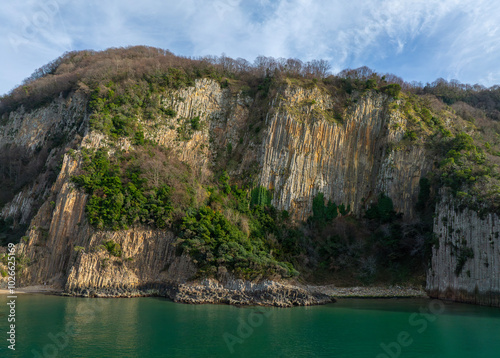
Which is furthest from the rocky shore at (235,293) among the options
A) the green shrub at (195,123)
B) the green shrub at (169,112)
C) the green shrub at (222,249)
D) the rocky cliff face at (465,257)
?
the green shrub at (169,112)

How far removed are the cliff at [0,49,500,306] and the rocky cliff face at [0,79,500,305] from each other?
13 centimetres

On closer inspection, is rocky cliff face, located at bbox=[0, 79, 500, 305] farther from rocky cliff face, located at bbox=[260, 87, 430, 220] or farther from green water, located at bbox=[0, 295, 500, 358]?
green water, located at bbox=[0, 295, 500, 358]

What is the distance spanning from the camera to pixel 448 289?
31.6 metres

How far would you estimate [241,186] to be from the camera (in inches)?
1788

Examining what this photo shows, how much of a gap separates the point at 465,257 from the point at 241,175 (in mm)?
25401

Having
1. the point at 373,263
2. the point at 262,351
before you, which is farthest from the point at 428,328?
the point at 373,263

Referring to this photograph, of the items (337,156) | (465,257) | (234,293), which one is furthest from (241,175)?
(465,257)

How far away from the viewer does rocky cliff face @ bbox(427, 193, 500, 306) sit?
2900cm

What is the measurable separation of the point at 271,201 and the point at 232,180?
5.65 metres

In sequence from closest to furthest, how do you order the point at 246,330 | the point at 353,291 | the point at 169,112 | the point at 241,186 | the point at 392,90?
the point at 246,330 < the point at 353,291 < the point at 241,186 < the point at 169,112 < the point at 392,90

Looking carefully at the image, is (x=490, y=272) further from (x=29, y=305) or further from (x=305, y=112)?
(x=29, y=305)

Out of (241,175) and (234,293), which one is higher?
(241,175)

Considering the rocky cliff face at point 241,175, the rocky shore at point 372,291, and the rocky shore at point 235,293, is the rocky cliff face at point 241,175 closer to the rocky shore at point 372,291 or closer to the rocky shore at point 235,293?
Answer: the rocky shore at point 235,293

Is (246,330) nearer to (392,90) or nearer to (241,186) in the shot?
(241,186)
